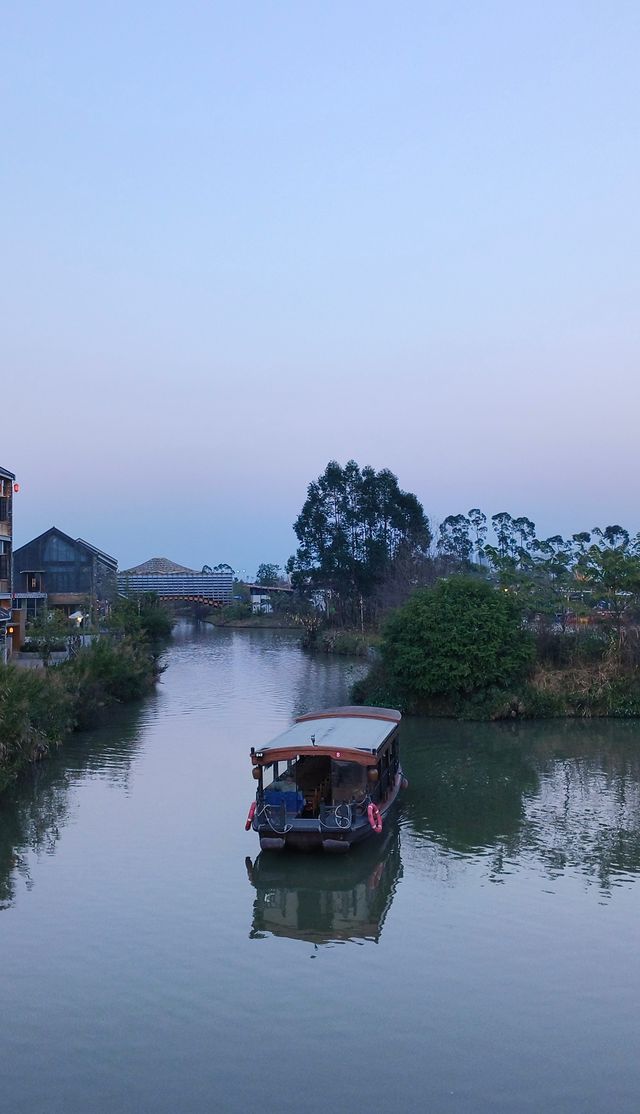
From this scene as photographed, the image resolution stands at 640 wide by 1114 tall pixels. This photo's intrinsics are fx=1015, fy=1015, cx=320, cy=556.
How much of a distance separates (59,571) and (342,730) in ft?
154

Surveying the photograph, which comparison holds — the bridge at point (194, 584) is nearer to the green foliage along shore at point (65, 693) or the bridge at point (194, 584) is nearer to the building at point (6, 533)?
the green foliage along shore at point (65, 693)

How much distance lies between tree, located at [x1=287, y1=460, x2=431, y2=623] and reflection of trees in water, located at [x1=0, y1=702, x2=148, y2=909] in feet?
139

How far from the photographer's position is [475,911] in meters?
15.0

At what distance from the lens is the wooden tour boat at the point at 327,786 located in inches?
684

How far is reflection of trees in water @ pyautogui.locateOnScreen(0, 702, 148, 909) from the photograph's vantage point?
18.3 m

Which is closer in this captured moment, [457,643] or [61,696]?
[61,696]

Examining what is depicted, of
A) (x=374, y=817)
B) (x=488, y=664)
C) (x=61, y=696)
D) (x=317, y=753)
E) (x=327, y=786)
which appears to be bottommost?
(x=374, y=817)

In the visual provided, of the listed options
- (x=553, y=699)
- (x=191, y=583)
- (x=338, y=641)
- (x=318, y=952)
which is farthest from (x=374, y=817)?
(x=191, y=583)

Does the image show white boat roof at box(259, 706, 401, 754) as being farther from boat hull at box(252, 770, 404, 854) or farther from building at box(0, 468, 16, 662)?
building at box(0, 468, 16, 662)

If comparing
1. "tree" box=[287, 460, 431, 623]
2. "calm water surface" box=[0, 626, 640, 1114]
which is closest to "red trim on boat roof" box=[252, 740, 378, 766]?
"calm water surface" box=[0, 626, 640, 1114]

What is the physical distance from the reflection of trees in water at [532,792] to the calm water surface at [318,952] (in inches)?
4.0

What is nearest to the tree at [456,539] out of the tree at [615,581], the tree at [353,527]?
the tree at [353,527]

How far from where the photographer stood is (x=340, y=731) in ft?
66.7

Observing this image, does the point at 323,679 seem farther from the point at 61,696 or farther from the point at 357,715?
the point at 357,715
